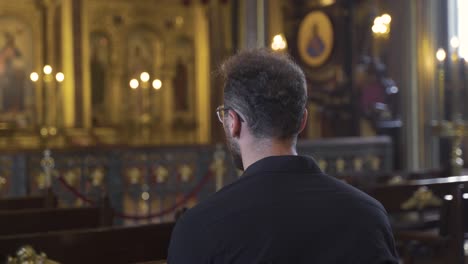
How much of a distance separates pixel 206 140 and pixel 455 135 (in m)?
8.85

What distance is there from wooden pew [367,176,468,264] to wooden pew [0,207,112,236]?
2.30 meters

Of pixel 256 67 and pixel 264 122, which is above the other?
pixel 256 67

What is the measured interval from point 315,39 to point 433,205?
8259mm

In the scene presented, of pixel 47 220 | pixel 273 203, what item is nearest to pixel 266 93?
pixel 273 203

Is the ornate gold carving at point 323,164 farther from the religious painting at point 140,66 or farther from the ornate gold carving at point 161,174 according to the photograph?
the religious painting at point 140,66

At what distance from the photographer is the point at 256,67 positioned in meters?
1.86

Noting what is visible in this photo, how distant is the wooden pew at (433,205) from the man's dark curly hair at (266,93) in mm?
3650

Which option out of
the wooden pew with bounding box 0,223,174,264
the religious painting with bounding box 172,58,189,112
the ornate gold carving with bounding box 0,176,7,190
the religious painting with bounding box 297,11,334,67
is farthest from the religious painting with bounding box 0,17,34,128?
the wooden pew with bounding box 0,223,174,264

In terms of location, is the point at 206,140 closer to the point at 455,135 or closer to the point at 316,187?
the point at 455,135

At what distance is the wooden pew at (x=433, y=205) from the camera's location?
5352mm

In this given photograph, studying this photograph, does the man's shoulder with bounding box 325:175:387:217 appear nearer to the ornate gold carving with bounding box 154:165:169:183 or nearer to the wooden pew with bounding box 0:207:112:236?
the wooden pew with bounding box 0:207:112:236

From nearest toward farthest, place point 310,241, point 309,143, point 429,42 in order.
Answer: point 310,241, point 309,143, point 429,42

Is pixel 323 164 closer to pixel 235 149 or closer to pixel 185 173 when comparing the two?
pixel 185 173

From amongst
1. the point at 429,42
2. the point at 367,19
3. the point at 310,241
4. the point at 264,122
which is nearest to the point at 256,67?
the point at 264,122
